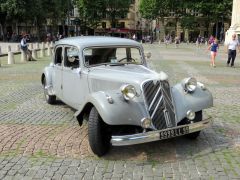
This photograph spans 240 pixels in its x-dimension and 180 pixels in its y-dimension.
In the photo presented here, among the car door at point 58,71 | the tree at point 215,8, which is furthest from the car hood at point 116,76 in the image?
the tree at point 215,8

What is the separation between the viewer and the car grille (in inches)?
221

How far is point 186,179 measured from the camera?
4.88 m

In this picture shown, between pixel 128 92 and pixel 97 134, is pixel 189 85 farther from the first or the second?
pixel 97 134

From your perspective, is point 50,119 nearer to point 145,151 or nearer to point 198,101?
point 145,151

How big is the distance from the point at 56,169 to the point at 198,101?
8.51ft

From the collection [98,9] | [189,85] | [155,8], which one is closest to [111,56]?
[189,85]

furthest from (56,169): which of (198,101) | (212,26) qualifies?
(212,26)

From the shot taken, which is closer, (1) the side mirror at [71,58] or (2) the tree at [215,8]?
(1) the side mirror at [71,58]

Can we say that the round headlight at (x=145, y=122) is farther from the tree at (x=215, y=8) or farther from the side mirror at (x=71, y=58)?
the tree at (x=215, y=8)

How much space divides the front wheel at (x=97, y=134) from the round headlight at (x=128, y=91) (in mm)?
518

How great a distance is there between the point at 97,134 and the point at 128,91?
795 mm

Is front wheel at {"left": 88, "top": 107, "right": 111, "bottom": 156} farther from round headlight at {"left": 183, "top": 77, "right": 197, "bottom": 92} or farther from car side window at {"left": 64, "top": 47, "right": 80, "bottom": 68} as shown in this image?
car side window at {"left": 64, "top": 47, "right": 80, "bottom": 68}

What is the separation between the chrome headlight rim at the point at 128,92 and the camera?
18.1 ft

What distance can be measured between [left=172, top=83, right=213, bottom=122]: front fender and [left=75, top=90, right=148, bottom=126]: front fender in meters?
0.68
